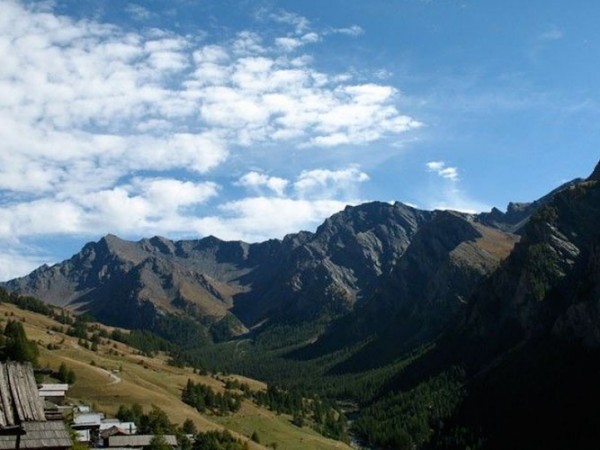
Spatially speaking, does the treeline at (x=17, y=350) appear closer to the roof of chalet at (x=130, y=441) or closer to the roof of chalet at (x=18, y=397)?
the roof of chalet at (x=130, y=441)

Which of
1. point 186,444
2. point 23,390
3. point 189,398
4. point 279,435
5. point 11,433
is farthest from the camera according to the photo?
point 189,398

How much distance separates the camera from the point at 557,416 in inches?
7840

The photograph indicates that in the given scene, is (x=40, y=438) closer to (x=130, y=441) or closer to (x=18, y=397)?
(x=18, y=397)

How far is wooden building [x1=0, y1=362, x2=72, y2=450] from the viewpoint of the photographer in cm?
1673

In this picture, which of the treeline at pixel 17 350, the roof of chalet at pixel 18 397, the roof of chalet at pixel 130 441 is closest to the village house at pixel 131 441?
the roof of chalet at pixel 130 441

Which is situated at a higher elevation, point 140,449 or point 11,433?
point 11,433

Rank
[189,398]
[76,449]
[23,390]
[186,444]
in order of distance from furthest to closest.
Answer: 1. [189,398]
2. [186,444]
3. [76,449]
4. [23,390]

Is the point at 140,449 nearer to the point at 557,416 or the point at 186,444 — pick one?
the point at 186,444

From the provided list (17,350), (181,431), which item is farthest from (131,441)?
(17,350)

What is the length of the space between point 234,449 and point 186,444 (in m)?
9.74

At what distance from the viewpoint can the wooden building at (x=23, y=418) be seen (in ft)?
54.9

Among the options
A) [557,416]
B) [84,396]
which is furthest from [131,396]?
[557,416]

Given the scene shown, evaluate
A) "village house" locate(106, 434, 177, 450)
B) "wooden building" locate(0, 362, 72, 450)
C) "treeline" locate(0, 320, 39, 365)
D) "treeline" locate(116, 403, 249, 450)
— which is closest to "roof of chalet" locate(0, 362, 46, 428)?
"wooden building" locate(0, 362, 72, 450)

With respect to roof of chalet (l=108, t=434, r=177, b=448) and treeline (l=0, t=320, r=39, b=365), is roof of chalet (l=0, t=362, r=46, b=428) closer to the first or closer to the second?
roof of chalet (l=108, t=434, r=177, b=448)
